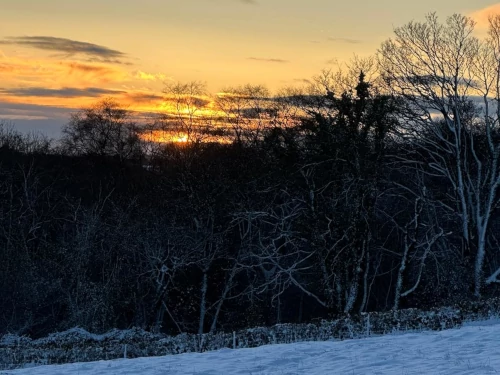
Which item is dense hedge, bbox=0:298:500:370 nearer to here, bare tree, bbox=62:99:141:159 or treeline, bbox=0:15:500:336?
treeline, bbox=0:15:500:336

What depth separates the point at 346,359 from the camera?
643 inches

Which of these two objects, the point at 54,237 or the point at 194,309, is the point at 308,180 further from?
the point at 54,237

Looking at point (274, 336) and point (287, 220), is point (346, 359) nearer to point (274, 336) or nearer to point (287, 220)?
point (274, 336)

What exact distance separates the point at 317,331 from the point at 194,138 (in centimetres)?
2710

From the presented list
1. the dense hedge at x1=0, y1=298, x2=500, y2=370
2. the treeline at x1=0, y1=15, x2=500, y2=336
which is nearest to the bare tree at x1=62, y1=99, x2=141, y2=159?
the treeline at x1=0, y1=15, x2=500, y2=336

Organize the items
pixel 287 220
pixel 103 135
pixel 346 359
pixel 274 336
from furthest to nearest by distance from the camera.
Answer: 1. pixel 103 135
2. pixel 287 220
3. pixel 274 336
4. pixel 346 359

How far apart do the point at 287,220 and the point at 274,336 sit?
49.0ft

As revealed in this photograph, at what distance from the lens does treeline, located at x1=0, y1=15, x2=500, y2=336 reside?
3078cm

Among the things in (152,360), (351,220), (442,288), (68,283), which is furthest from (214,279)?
(152,360)

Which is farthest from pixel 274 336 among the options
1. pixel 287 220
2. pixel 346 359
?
pixel 287 220

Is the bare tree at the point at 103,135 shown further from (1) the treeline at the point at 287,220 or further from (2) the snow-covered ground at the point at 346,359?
(2) the snow-covered ground at the point at 346,359

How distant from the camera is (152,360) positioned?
18.2 metres

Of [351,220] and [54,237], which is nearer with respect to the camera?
[351,220]

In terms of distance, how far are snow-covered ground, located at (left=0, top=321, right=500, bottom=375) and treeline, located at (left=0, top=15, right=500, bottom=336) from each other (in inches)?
462
